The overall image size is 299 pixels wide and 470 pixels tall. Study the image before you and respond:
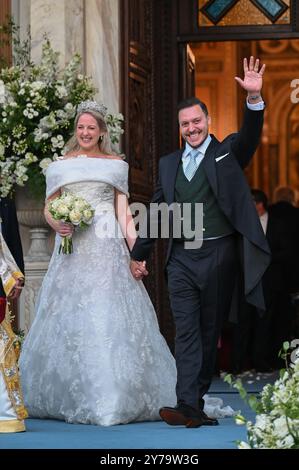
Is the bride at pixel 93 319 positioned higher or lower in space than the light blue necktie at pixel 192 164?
lower

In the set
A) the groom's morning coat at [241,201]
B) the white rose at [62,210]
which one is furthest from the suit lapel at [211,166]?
the white rose at [62,210]

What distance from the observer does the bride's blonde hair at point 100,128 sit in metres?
10.0

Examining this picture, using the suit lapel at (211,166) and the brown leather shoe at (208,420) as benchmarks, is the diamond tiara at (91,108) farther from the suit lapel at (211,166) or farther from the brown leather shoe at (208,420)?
the brown leather shoe at (208,420)

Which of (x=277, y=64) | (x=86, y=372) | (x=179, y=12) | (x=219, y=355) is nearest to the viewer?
(x=86, y=372)

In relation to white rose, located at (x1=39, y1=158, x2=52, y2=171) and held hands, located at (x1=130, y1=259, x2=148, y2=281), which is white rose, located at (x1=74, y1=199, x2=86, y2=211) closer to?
held hands, located at (x1=130, y1=259, x2=148, y2=281)

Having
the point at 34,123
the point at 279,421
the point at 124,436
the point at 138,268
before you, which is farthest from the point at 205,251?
the point at 279,421

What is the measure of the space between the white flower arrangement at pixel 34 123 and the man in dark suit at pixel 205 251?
1.90 metres

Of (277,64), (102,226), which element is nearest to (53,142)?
(102,226)

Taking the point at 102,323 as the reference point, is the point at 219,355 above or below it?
below

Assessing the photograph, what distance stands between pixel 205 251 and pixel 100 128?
1.41 metres

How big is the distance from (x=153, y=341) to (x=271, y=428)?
12.4 feet

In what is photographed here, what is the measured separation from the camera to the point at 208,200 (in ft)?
29.8
